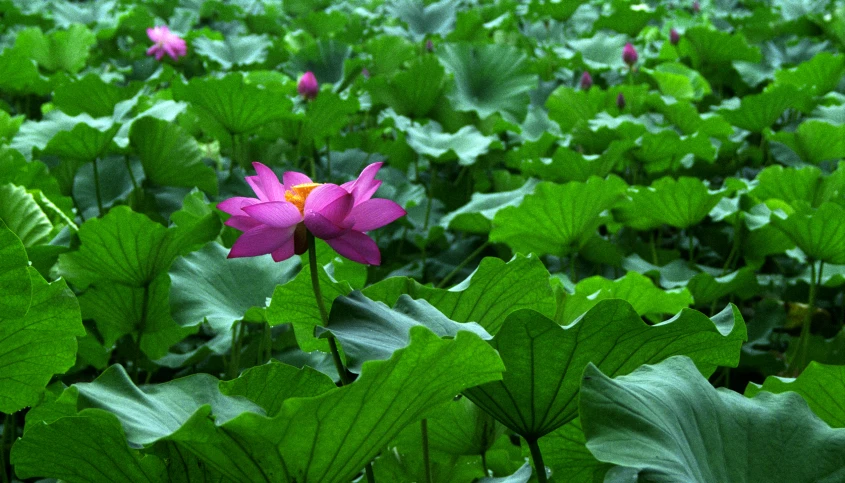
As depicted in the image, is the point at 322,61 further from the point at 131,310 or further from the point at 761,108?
the point at 131,310

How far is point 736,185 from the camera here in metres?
1.94

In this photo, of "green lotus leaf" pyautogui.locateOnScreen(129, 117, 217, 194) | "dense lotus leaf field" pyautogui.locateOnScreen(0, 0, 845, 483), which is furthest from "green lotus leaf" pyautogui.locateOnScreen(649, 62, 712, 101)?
"green lotus leaf" pyautogui.locateOnScreen(129, 117, 217, 194)

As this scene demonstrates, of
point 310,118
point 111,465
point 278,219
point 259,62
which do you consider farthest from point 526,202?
point 259,62

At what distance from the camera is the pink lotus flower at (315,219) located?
31.2 inches

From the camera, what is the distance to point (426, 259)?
212 cm

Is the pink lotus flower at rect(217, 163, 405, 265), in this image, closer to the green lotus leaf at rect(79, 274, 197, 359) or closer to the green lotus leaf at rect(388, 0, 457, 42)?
the green lotus leaf at rect(79, 274, 197, 359)

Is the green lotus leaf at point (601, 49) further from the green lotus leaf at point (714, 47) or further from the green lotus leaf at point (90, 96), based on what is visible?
the green lotus leaf at point (90, 96)

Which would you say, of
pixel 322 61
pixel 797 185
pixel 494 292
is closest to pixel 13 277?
pixel 494 292

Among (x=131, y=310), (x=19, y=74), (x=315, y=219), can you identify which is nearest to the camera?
(x=315, y=219)

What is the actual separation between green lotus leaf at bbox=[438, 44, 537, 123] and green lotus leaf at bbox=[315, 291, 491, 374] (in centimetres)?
179

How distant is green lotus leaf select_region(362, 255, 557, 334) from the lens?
924 mm

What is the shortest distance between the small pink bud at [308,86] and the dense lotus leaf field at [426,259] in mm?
13

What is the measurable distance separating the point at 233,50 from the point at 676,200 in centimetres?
183

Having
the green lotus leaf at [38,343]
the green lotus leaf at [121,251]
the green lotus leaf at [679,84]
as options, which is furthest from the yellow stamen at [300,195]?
the green lotus leaf at [679,84]
